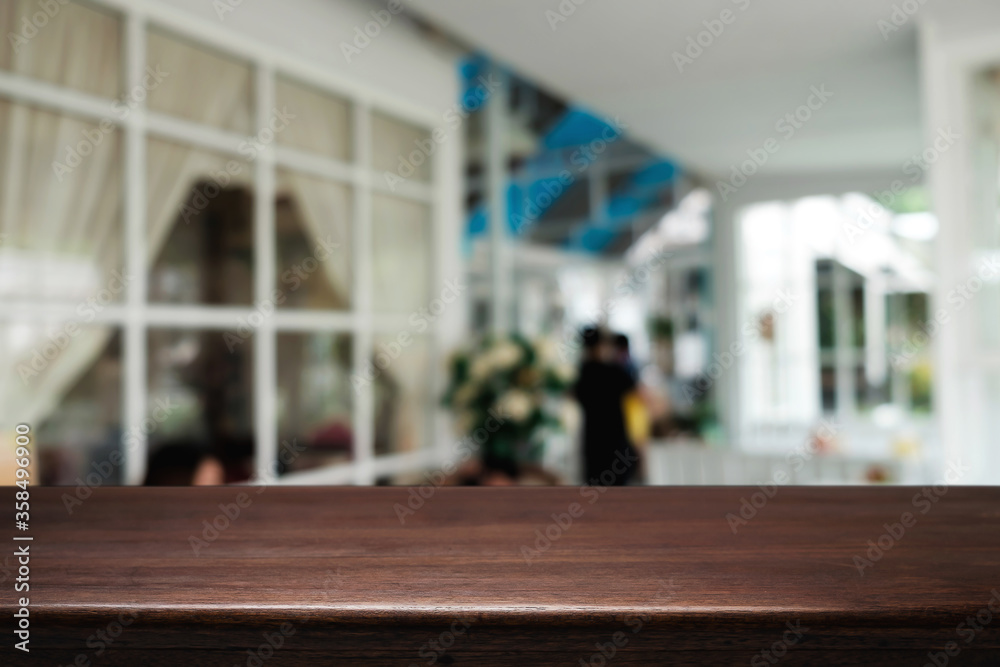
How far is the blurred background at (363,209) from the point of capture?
2.46m

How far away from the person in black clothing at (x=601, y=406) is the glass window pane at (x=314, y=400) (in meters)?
1.35

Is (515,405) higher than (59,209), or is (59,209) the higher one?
(59,209)

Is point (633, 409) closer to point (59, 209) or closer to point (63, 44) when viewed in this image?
point (59, 209)

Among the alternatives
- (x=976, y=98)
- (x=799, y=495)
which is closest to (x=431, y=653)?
(x=799, y=495)

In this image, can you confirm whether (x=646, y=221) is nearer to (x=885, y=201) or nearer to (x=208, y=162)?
(x=885, y=201)

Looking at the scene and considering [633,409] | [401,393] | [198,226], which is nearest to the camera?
[198,226]

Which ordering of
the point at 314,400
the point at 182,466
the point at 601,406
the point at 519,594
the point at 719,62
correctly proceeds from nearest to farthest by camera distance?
the point at 519,594, the point at 182,466, the point at 314,400, the point at 719,62, the point at 601,406

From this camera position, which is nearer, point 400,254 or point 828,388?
point 400,254

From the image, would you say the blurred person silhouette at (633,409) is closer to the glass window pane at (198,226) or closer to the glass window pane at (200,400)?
the glass window pane at (200,400)

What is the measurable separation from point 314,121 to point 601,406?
2082 millimetres

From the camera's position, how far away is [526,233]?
821 cm

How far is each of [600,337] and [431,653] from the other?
4.02 meters

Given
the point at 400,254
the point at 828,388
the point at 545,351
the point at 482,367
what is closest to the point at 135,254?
the point at 400,254

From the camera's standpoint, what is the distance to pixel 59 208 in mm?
2420
